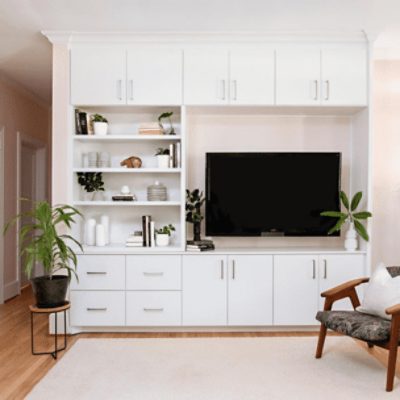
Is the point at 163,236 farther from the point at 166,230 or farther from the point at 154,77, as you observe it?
the point at 154,77

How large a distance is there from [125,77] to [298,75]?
1.58m

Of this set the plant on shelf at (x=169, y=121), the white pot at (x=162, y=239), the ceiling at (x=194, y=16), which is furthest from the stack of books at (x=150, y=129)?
the white pot at (x=162, y=239)

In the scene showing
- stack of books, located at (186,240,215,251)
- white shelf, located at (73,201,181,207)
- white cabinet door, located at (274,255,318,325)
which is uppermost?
white shelf, located at (73,201,181,207)

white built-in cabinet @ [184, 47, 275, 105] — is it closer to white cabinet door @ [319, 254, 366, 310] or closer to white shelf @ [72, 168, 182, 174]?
white shelf @ [72, 168, 182, 174]

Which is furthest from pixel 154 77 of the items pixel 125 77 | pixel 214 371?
pixel 214 371

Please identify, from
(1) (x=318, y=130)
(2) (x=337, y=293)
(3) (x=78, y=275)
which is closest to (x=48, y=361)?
(3) (x=78, y=275)

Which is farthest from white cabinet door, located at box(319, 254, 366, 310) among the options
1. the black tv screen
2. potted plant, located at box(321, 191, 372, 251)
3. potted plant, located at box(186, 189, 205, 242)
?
potted plant, located at box(186, 189, 205, 242)

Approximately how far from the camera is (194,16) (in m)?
3.83

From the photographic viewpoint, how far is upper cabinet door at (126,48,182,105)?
4270 mm

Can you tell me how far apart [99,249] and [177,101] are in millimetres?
1523

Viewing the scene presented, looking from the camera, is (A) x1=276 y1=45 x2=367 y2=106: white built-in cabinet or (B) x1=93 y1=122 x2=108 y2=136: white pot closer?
(A) x1=276 y1=45 x2=367 y2=106: white built-in cabinet

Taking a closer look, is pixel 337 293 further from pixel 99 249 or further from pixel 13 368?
pixel 13 368

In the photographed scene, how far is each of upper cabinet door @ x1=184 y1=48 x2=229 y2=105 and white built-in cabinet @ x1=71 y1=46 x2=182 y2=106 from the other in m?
0.08

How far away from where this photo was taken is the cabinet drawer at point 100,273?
4.23 m
